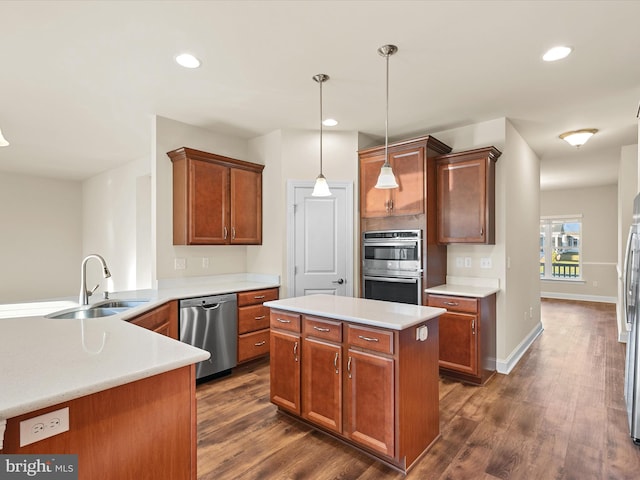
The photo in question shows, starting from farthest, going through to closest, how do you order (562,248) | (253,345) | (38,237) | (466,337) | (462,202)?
(562,248) < (38,237) < (253,345) < (462,202) < (466,337)

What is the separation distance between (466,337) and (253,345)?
7.13 ft

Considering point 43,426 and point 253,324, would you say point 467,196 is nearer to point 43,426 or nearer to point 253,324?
point 253,324

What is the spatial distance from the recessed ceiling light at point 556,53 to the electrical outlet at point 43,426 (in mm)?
3297

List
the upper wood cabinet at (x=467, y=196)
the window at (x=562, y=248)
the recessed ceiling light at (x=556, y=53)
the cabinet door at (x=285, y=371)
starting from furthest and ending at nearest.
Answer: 1. the window at (x=562, y=248)
2. the upper wood cabinet at (x=467, y=196)
3. the cabinet door at (x=285, y=371)
4. the recessed ceiling light at (x=556, y=53)

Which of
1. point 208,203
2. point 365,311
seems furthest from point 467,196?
point 208,203

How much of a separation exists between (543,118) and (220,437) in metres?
4.24

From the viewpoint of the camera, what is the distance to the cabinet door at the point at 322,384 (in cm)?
231

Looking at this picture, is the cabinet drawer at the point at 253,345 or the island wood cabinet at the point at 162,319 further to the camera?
the cabinet drawer at the point at 253,345

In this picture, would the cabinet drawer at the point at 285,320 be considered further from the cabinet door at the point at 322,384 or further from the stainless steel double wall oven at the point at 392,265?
the stainless steel double wall oven at the point at 392,265

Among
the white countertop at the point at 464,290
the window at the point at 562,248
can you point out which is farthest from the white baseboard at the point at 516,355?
the window at the point at 562,248

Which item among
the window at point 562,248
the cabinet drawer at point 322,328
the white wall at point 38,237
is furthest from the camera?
the window at point 562,248

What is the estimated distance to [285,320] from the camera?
2629 millimetres

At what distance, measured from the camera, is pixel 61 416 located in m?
1.08

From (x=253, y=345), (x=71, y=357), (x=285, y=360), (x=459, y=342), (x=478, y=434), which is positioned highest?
(x=71, y=357)
